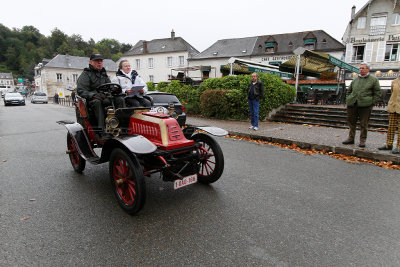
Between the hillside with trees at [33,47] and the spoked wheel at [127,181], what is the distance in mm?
89747

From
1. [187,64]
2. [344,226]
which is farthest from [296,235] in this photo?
[187,64]

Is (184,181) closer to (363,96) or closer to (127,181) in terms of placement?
(127,181)

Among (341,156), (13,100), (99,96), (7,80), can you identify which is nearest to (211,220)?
(99,96)

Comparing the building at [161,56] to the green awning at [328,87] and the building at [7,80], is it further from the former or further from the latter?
the building at [7,80]

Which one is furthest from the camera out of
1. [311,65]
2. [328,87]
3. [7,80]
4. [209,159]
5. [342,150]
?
[7,80]

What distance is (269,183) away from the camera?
3.79m

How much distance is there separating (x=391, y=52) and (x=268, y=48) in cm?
1333

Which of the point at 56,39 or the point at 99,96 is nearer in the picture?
the point at 99,96

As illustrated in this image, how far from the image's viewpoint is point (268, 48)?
31.5m

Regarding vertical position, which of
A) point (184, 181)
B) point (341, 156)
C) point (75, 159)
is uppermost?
point (184, 181)

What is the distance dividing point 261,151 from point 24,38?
13020cm

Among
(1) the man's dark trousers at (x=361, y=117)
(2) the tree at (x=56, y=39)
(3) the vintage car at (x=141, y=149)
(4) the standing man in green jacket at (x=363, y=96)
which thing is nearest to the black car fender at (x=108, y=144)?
(3) the vintage car at (x=141, y=149)

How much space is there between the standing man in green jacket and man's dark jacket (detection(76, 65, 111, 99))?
5721mm

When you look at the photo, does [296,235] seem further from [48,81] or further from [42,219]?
[48,81]
